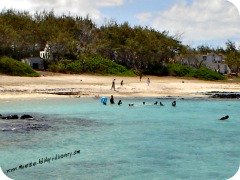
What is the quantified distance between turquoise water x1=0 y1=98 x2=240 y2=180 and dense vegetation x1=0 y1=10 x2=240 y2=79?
2032 centimetres

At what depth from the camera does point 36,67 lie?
1699 inches

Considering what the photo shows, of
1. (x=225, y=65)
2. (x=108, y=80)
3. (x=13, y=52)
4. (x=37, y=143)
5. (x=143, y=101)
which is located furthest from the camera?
(x=225, y=65)

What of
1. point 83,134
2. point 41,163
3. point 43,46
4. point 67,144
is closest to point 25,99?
point 83,134

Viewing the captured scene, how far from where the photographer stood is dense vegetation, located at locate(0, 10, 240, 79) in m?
43.1

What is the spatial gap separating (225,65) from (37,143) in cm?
5369

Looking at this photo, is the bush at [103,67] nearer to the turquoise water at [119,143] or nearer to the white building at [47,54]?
the white building at [47,54]

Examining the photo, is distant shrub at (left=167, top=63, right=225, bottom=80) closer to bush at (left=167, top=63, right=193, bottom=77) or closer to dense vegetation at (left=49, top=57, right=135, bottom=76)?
bush at (left=167, top=63, right=193, bottom=77)

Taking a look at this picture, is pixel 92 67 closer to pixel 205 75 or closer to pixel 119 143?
pixel 205 75

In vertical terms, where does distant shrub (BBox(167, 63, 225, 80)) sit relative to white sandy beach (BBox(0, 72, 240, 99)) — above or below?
above

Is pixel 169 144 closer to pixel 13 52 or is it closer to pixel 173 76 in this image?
pixel 13 52

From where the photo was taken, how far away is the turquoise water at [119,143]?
8836mm

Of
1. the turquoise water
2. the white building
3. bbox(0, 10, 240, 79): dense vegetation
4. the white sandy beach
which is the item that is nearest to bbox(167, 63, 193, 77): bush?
bbox(0, 10, 240, 79): dense vegetation

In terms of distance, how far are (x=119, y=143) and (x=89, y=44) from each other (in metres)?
35.6

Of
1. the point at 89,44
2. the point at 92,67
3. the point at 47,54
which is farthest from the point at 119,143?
the point at 89,44
